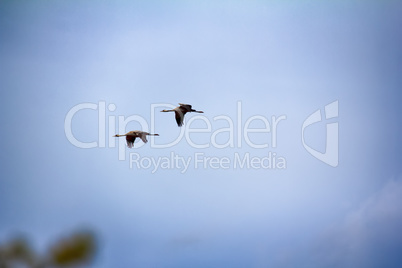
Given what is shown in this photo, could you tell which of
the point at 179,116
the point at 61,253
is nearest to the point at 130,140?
the point at 179,116

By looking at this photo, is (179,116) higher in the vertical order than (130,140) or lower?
higher

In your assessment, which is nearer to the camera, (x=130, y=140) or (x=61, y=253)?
(x=61, y=253)

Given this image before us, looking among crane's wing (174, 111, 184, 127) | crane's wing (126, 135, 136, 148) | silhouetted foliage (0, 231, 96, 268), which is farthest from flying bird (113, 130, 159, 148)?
silhouetted foliage (0, 231, 96, 268)

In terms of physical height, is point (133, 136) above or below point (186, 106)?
below

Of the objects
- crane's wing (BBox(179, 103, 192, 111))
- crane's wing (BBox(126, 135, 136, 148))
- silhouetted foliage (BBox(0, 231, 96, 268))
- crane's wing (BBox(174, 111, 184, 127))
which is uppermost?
crane's wing (BBox(179, 103, 192, 111))

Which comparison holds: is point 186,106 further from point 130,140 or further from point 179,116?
point 130,140

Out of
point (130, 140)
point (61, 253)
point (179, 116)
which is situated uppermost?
point (179, 116)

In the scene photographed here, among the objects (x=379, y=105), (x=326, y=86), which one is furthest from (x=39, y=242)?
(x=379, y=105)

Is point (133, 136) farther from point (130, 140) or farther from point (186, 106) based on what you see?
point (186, 106)

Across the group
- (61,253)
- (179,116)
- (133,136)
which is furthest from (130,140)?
(61,253)

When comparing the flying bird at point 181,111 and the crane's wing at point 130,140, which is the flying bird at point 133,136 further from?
the flying bird at point 181,111

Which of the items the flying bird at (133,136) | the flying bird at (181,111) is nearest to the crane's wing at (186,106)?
the flying bird at (181,111)

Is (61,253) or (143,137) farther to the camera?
(143,137)

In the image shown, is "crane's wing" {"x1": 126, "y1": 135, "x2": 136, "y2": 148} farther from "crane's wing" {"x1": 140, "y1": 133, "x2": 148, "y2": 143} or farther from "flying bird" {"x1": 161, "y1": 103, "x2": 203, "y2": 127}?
"flying bird" {"x1": 161, "y1": 103, "x2": 203, "y2": 127}
